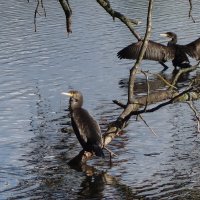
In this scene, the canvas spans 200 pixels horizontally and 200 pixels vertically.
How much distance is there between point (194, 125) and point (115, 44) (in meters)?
7.45

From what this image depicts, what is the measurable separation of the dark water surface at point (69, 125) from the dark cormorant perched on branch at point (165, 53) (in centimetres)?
29

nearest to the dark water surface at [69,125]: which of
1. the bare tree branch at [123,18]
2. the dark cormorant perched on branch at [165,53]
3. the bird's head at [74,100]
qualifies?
the dark cormorant perched on branch at [165,53]

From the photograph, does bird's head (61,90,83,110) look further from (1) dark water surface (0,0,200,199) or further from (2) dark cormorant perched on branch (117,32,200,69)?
(2) dark cormorant perched on branch (117,32,200,69)

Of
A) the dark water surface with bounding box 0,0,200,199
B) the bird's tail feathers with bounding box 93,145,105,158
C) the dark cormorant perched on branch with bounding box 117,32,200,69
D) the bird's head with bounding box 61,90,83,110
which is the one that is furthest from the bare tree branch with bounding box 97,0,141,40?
the dark cormorant perched on branch with bounding box 117,32,200,69

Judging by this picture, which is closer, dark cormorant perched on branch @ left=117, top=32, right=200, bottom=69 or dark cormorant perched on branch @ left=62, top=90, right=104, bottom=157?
dark cormorant perched on branch @ left=62, top=90, right=104, bottom=157

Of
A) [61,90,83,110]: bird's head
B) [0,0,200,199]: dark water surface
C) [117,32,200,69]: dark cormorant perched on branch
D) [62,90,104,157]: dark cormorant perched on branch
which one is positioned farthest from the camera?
[117,32,200,69]: dark cormorant perched on branch

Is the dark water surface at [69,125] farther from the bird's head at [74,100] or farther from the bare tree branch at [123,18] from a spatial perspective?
the bare tree branch at [123,18]

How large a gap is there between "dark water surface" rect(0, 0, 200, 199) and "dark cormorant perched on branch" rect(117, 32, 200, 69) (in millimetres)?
287

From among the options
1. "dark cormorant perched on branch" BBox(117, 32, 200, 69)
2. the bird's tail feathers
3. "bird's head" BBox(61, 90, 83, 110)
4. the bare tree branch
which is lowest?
"dark cormorant perched on branch" BBox(117, 32, 200, 69)

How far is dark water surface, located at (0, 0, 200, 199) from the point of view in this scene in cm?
804

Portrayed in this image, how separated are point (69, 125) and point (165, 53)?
5.23m

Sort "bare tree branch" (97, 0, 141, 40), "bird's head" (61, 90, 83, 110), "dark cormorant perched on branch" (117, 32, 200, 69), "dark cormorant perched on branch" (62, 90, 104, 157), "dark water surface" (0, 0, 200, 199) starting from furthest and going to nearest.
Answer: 1. "dark cormorant perched on branch" (117, 32, 200, 69)
2. "bird's head" (61, 90, 83, 110)
3. "dark cormorant perched on branch" (62, 90, 104, 157)
4. "dark water surface" (0, 0, 200, 199)
5. "bare tree branch" (97, 0, 141, 40)

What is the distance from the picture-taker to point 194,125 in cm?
1057

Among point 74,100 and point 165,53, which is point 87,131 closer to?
point 74,100
